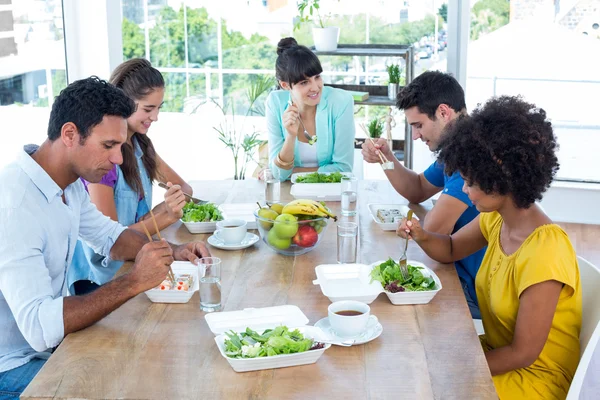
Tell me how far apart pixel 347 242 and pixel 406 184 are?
32.1 inches

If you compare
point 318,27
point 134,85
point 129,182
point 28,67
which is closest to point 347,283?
point 129,182

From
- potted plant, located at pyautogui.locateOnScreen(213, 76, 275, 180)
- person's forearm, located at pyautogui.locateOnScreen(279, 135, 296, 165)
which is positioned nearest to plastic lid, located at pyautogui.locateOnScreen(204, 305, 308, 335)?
person's forearm, located at pyautogui.locateOnScreen(279, 135, 296, 165)

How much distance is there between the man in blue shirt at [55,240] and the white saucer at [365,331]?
0.40 metres

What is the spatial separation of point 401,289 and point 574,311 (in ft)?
1.38

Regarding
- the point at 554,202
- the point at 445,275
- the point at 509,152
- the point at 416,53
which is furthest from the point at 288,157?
the point at 554,202

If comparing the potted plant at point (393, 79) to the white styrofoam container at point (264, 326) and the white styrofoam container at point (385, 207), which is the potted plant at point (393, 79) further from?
the white styrofoam container at point (264, 326)

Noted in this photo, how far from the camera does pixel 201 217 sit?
8.12 ft

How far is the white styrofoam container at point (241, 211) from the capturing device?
253cm

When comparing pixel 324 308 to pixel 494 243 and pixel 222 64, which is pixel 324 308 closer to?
pixel 494 243

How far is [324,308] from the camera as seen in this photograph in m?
1.83

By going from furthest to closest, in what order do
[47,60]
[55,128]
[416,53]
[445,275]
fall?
[416,53] < [47,60] < [445,275] < [55,128]

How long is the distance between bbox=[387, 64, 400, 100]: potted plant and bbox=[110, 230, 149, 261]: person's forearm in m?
2.37

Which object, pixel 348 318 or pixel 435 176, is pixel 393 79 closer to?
pixel 435 176

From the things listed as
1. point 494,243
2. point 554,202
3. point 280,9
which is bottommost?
point 554,202
